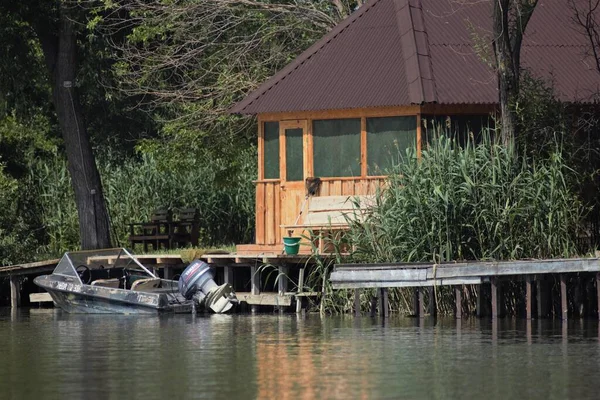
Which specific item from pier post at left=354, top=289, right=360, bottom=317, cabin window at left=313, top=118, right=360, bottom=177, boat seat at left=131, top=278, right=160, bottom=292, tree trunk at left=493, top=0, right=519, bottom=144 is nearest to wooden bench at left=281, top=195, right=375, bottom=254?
cabin window at left=313, top=118, right=360, bottom=177

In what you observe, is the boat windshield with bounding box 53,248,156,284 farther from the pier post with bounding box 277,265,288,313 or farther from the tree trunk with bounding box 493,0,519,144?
the tree trunk with bounding box 493,0,519,144

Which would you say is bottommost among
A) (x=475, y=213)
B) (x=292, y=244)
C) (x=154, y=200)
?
(x=292, y=244)

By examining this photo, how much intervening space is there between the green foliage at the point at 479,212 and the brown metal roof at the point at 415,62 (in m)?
3.27

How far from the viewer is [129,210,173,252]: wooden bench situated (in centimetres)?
3703

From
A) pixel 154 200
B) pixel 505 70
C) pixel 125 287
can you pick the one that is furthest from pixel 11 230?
pixel 505 70

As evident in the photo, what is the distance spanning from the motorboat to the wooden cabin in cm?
198

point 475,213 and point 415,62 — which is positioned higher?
point 415,62

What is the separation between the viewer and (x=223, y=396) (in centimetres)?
1692

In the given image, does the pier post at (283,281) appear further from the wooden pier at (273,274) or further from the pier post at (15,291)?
the pier post at (15,291)

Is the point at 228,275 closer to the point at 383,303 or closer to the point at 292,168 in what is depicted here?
the point at 292,168

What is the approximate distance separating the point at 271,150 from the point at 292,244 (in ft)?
11.6

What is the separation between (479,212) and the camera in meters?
26.6

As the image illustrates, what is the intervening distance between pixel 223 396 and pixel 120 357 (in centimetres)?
471

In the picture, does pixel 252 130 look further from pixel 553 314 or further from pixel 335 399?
pixel 335 399
